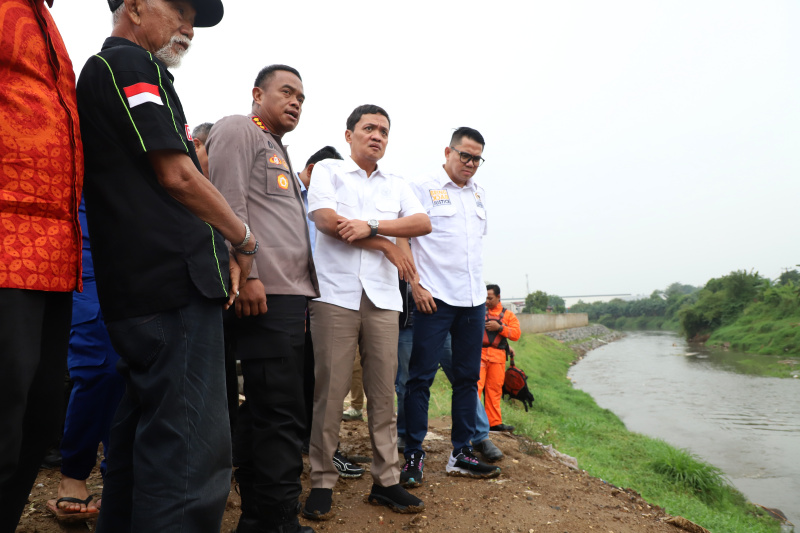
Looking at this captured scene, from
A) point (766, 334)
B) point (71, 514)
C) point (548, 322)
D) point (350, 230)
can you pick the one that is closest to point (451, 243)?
point (350, 230)

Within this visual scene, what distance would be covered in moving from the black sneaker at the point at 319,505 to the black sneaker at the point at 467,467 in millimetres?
1068

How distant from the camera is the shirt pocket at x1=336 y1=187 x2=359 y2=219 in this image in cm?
290

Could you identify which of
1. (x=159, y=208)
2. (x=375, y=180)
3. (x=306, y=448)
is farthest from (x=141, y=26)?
(x=306, y=448)

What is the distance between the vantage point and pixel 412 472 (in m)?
3.14

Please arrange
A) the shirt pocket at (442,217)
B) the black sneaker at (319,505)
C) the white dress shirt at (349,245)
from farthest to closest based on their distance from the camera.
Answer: the shirt pocket at (442,217)
the white dress shirt at (349,245)
the black sneaker at (319,505)

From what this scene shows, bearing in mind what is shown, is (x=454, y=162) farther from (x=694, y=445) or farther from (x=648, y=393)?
(x=648, y=393)

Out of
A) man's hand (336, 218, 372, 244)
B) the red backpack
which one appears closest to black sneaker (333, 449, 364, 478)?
man's hand (336, 218, 372, 244)

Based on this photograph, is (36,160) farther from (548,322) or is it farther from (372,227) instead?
(548,322)

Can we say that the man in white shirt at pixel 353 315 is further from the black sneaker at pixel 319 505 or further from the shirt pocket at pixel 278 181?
the shirt pocket at pixel 278 181

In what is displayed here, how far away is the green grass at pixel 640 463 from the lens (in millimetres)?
5297

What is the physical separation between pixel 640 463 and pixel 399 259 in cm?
570

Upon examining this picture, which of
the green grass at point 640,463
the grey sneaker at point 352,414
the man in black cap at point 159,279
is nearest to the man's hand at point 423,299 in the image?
the man in black cap at point 159,279

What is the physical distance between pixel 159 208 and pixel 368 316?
1456mm

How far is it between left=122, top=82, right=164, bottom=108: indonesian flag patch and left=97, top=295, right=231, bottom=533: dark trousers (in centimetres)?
53
